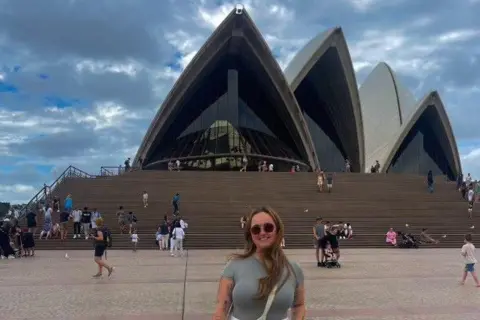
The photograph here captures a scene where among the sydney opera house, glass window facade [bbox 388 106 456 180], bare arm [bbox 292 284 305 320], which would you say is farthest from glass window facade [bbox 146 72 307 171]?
bare arm [bbox 292 284 305 320]

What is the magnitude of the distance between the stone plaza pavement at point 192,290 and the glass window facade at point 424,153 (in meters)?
34.0

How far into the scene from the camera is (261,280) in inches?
96.7

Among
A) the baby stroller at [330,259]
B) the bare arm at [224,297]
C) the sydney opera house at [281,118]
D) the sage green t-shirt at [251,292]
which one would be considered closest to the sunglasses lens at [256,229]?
the sage green t-shirt at [251,292]

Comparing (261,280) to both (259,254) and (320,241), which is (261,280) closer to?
(259,254)

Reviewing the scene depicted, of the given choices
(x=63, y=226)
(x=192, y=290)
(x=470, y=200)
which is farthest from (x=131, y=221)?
(x=470, y=200)

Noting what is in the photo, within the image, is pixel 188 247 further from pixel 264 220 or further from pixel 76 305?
pixel 264 220

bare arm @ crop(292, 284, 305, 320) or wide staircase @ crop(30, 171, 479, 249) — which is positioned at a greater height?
wide staircase @ crop(30, 171, 479, 249)

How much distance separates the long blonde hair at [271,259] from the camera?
8.02 ft

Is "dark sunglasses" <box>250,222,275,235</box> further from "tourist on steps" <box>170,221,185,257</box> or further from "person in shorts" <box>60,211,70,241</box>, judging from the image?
"person in shorts" <box>60,211,70,241</box>

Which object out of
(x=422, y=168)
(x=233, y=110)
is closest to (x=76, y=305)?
(x=233, y=110)

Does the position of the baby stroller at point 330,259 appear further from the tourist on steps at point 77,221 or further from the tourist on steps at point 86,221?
the tourist on steps at point 77,221

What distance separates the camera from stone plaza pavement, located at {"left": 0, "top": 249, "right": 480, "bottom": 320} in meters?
6.56

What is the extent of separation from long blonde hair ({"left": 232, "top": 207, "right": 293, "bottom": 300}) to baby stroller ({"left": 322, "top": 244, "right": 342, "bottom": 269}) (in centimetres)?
931

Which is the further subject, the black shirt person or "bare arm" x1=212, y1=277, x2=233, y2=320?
the black shirt person
